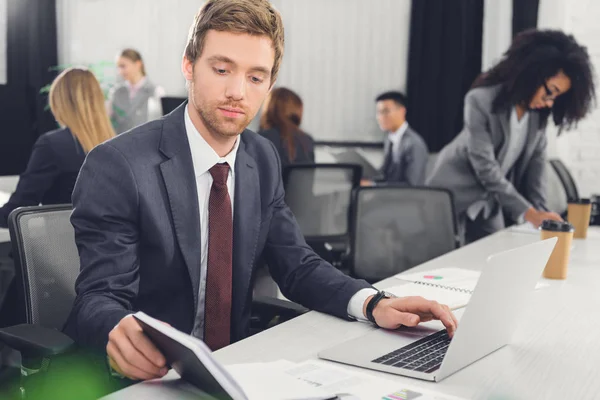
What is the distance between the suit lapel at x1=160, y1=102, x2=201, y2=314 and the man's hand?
0.39 meters

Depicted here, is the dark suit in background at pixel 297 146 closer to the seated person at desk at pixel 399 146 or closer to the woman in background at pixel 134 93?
the seated person at desk at pixel 399 146

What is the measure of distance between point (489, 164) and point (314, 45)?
125 inches

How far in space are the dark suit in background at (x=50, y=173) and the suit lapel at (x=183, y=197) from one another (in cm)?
126

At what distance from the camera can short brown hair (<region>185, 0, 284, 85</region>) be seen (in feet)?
4.72

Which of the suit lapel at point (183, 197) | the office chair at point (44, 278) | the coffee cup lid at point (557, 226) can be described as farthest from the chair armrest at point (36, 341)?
the coffee cup lid at point (557, 226)

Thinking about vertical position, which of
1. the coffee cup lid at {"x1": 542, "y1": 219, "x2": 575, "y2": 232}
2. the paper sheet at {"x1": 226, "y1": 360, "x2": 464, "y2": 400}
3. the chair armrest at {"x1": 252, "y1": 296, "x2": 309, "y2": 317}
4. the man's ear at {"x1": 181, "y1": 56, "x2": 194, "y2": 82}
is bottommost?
the chair armrest at {"x1": 252, "y1": 296, "x2": 309, "y2": 317}

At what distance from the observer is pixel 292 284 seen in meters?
1.60

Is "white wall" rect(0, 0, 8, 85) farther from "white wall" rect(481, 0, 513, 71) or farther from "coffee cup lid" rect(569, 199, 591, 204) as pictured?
"coffee cup lid" rect(569, 199, 591, 204)

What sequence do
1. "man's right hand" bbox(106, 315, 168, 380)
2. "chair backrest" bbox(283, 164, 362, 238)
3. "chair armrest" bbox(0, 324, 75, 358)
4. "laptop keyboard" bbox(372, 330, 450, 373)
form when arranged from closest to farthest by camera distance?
"man's right hand" bbox(106, 315, 168, 380) < "laptop keyboard" bbox(372, 330, 450, 373) < "chair armrest" bbox(0, 324, 75, 358) < "chair backrest" bbox(283, 164, 362, 238)

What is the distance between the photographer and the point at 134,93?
546cm

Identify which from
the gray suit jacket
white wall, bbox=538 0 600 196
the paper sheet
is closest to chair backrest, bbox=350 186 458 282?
the paper sheet

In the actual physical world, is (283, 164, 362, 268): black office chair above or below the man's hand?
below

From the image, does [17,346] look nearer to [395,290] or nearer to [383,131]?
[395,290]

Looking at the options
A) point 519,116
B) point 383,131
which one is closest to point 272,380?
point 519,116
